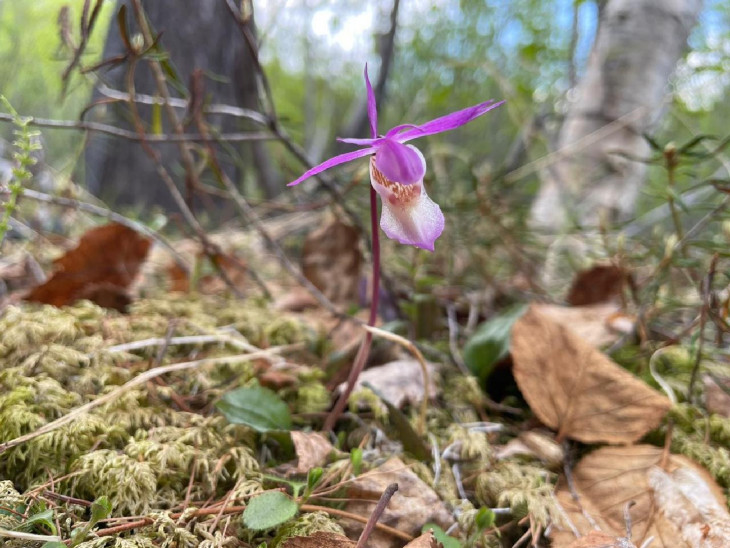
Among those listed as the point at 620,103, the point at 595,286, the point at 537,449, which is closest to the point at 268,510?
the point at 537,449

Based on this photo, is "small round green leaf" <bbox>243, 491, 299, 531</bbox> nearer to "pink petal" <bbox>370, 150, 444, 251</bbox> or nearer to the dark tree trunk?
"pink petal" <bbox>370, 150, 444, 251</bbox>

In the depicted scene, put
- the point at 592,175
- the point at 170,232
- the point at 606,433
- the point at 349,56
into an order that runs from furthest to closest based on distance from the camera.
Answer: the point at 349,56, the point at 170,232, the point at 592,175, the point at 606,433

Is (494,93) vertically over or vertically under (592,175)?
over

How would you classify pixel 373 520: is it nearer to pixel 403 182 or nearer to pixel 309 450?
pixel 309 450

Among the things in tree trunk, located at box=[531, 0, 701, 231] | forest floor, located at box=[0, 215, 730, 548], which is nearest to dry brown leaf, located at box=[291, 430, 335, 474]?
forest floor, located at box=[0, 215, 730, 548]

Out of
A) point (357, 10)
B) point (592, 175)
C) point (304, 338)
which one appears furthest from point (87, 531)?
point (357, 10)

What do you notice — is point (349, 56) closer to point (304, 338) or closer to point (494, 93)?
point (494, 93)
